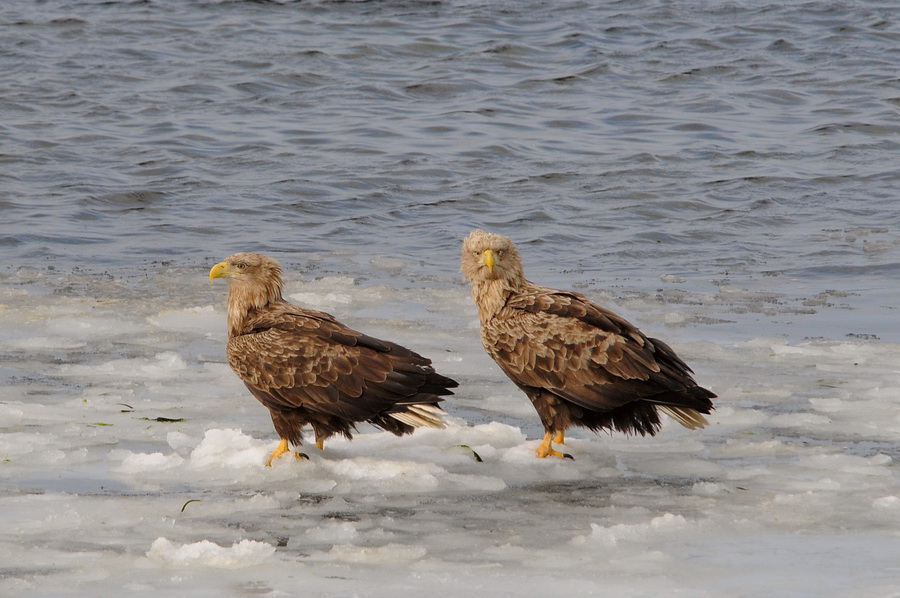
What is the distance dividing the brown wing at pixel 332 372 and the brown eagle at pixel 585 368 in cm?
61

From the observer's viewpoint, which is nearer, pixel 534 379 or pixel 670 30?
pixel 534 379

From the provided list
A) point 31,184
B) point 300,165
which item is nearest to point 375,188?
point 300,165

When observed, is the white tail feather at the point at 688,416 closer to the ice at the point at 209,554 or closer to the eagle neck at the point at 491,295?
the eagle neck at the point at 491,295

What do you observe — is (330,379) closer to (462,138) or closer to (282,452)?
(282,452)

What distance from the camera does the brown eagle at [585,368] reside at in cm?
623

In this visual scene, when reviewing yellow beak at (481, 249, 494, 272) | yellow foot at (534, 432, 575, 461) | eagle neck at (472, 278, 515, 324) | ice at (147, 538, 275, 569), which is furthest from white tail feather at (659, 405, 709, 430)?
ice at (147, 538, 275, 569)

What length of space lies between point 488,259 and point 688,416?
4.38 feet

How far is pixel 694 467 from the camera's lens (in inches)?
238

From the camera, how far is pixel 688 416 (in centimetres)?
633

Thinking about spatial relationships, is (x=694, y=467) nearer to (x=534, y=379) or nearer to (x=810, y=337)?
(x=534, y=379)

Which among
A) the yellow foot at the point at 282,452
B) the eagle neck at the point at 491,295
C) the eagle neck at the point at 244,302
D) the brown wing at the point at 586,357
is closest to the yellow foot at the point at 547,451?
the brown wing at the point at 586,357

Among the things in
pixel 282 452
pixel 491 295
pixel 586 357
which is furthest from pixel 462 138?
pixel 282 452

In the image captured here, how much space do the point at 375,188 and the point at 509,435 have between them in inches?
348

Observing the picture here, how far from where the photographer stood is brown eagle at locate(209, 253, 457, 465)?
600 cm
